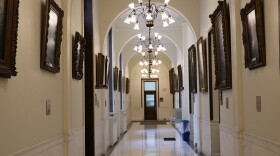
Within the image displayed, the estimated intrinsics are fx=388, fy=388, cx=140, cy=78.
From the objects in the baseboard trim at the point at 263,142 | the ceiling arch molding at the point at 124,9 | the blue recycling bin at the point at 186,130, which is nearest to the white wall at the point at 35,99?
the baseboard trim at the point at 263,142

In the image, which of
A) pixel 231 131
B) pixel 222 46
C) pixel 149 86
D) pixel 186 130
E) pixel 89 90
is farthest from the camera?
pixel 149 86

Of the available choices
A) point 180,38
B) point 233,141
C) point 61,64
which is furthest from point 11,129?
point 180,38

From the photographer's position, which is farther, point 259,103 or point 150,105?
point 150,105

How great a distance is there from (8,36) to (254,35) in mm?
3160

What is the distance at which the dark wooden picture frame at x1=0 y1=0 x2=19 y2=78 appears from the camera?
3.56 metres

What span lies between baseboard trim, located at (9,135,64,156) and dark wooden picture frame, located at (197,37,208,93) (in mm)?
5044

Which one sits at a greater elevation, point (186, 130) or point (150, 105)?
point (150, 105)

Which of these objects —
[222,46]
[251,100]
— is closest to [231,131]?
[251,100]

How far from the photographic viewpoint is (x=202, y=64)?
1055cm

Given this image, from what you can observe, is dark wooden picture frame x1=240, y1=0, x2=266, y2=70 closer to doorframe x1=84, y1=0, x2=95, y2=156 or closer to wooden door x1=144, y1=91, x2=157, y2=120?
doorframe x1=84, y1=0, x2=95, y2=156

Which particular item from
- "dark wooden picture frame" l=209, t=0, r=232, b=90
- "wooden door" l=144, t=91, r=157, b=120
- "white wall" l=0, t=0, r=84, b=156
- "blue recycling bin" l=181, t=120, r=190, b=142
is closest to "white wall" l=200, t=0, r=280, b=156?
"dark wooden picture frame" l=209, t=0, r=232, b=90

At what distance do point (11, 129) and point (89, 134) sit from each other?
230 inches

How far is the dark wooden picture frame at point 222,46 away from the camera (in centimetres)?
696

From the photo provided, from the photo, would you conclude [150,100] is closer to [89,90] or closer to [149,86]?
[149,86]
